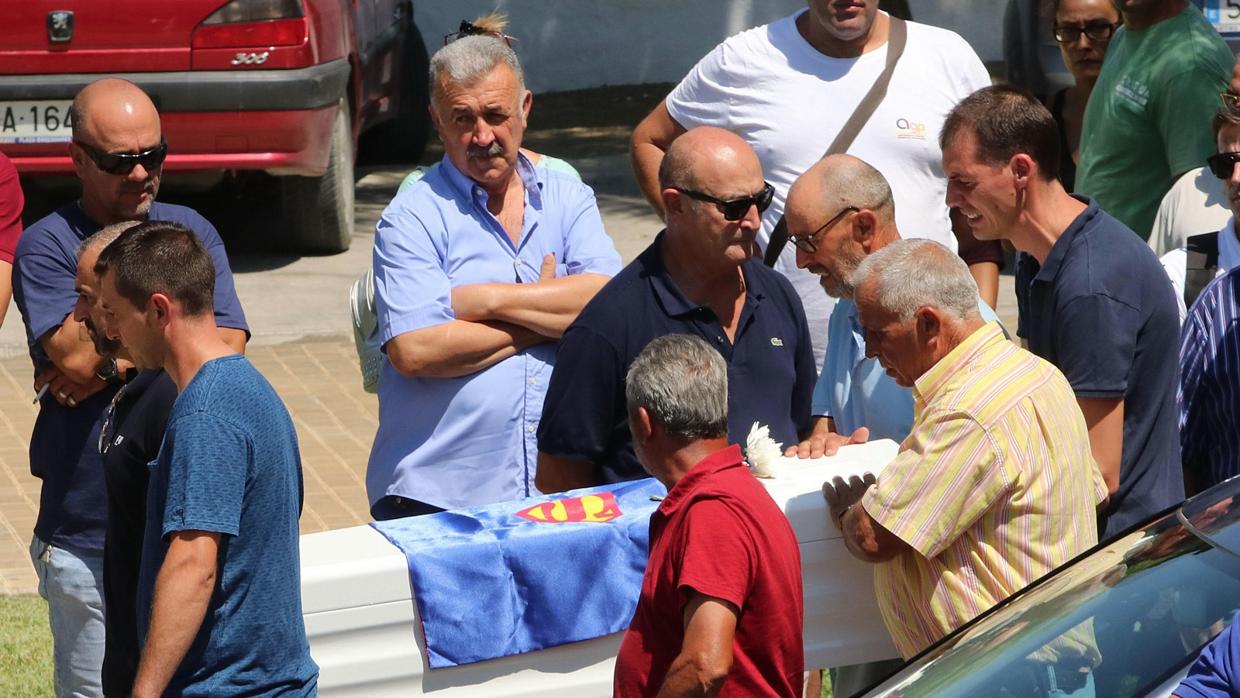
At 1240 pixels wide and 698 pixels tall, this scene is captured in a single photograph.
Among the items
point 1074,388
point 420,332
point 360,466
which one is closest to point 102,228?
point 420,332

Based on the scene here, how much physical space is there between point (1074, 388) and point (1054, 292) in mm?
249

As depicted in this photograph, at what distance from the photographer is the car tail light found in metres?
8.70

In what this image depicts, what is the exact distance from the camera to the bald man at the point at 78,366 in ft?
13.7

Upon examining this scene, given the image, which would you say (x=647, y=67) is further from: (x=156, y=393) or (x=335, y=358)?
(x=156, y=393)

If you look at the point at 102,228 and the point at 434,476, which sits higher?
the point at 102,228

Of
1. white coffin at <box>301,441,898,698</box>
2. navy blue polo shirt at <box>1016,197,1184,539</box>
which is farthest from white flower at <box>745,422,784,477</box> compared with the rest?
navy blue polo shirt at <box>1016,197,1184,539</box>

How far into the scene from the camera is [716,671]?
3.15 m

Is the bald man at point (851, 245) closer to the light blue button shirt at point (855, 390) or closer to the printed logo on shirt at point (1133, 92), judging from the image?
the light blue button shirt at point (855, 390)

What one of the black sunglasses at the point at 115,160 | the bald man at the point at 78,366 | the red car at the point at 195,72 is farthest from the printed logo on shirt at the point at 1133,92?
the red car at the point at 195,72

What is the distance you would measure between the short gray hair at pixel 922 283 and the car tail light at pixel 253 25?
592cm

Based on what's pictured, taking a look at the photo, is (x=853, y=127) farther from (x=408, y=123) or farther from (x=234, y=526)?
(x=408, y=123)

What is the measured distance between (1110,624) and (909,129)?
2.49 m

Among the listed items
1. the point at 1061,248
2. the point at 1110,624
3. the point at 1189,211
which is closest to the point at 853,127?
the point at 1189,211

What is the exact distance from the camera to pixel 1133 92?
568 cm
